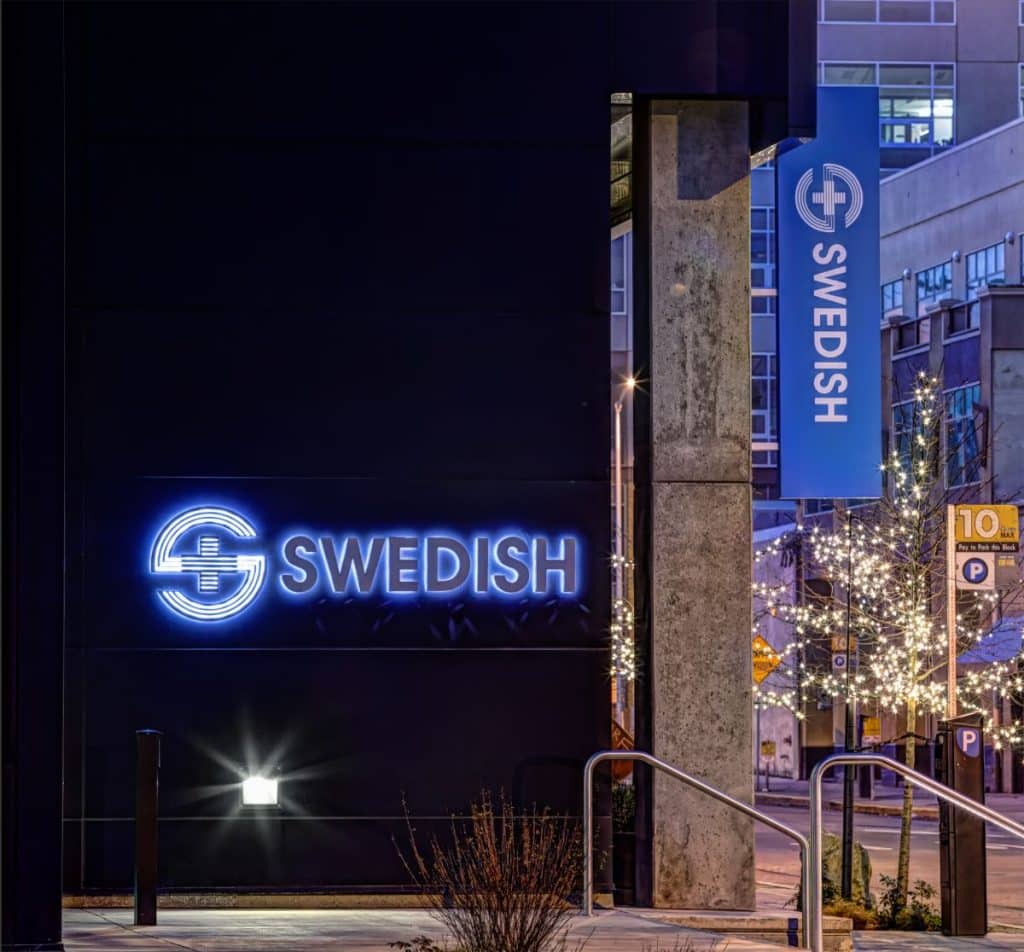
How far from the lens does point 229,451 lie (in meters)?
15.3

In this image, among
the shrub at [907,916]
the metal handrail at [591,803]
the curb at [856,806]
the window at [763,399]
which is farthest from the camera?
the window at [763,399]

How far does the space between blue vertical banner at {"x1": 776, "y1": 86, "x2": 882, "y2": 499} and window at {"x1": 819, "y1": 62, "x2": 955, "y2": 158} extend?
193 ft

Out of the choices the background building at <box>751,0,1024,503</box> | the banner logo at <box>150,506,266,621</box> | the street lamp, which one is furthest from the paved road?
the background building at <box>751,0,1024,503</box>

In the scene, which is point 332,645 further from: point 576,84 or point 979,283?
point 979,283

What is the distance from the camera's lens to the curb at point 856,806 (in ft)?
123

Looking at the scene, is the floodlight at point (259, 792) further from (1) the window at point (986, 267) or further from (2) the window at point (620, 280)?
(2) the window at point (620, 280)

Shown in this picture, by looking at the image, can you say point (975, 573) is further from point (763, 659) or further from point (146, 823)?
point (763, 659)

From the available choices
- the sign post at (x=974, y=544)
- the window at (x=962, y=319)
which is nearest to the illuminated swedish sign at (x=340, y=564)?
the sign post at (x=974, y=544)

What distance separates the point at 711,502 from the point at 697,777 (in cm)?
205

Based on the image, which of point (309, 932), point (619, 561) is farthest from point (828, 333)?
point (619, 561)

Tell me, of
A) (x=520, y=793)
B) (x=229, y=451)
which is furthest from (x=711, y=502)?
(x=229, y=451)

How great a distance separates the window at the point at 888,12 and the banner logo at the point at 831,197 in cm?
5964

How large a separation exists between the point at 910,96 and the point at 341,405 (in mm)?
62298

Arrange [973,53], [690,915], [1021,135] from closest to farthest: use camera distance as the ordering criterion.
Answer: [690,915] → [1021,135] → [973,53]
